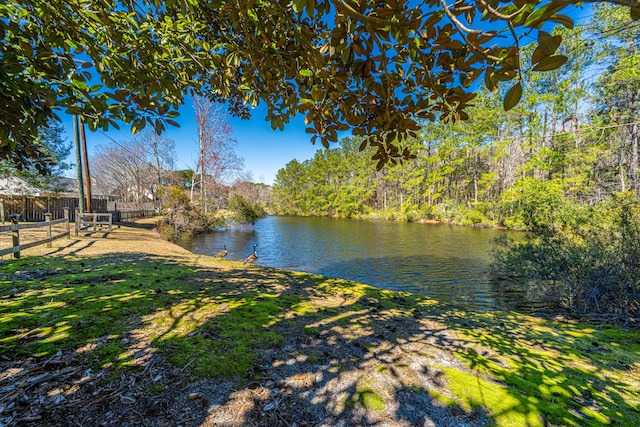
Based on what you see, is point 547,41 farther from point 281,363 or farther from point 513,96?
point 281,363

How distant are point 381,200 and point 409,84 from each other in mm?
45583

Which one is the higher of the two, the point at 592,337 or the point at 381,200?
the point at 381,200

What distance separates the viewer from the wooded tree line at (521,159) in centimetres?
765

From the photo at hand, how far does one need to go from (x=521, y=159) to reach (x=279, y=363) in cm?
2957

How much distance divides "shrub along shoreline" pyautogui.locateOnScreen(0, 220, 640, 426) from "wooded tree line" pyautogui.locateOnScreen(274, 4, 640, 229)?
224cm

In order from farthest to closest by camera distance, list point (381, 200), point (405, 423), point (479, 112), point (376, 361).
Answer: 1. point (381, 200)
2. point (479, 112)
3. point (376, 361)
4. point (405, 423)

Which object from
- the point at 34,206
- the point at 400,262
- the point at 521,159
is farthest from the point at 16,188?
the point at 521,159

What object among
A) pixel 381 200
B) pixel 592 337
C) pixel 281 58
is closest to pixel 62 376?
pixel 281 58

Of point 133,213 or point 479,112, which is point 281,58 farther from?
point 479,112

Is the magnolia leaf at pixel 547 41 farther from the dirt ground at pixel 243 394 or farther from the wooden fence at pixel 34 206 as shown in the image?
the wooden fence at pixel 34 206

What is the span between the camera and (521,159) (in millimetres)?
23750

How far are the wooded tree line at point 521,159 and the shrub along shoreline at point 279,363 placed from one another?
224cm

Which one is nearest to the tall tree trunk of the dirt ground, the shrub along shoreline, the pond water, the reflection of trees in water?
the pond water

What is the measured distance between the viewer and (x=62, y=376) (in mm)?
2135
